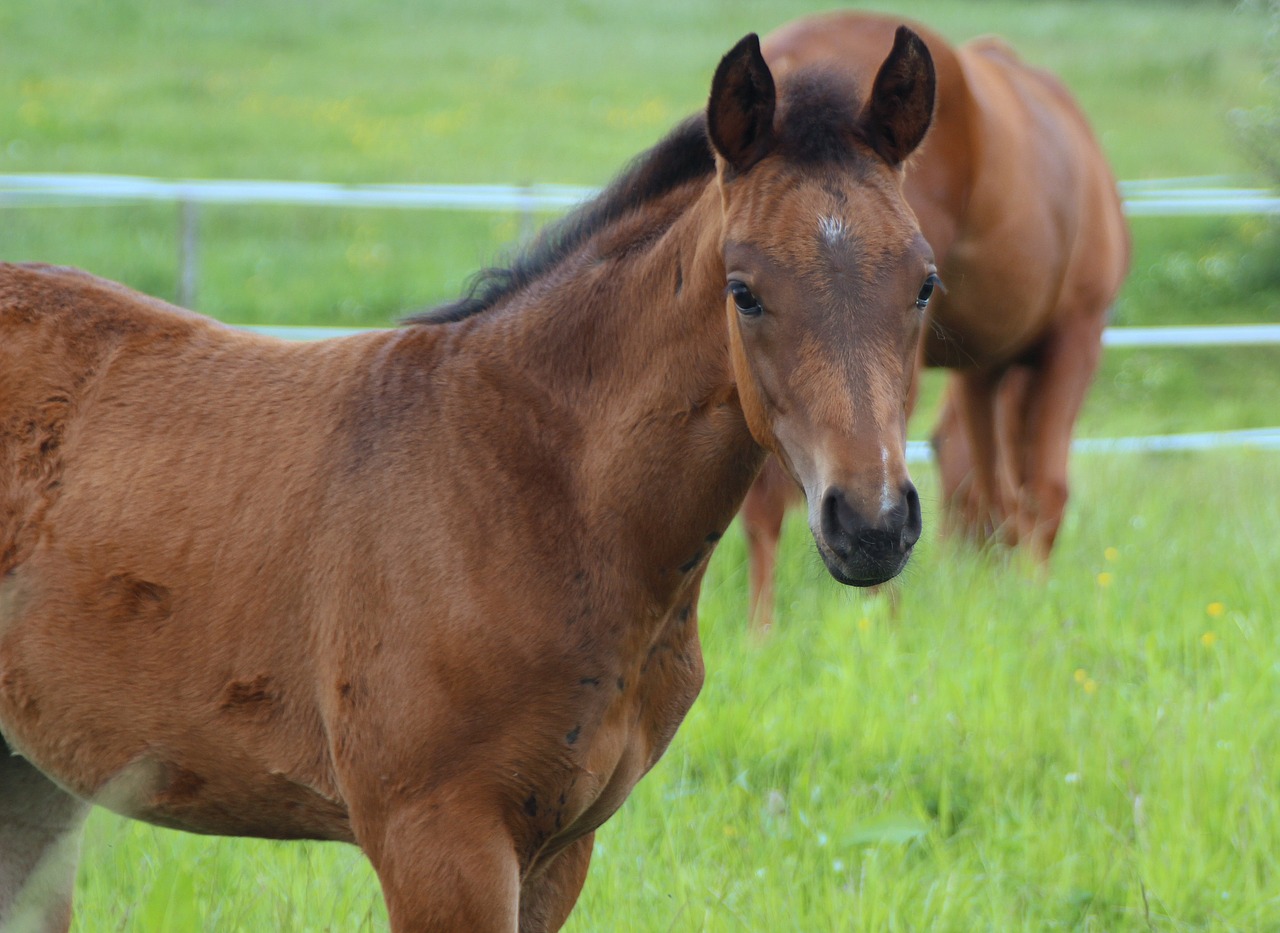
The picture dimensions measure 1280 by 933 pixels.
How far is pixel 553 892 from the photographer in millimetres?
2580

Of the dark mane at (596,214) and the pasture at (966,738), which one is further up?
the dark mane at (596,214)

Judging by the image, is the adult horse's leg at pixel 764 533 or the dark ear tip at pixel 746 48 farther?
the adult horse's leg at pixel 764 533

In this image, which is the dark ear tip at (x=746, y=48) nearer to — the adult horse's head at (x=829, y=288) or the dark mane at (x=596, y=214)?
the adult horse's head at (x=829, y=288)

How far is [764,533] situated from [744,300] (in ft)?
8.90

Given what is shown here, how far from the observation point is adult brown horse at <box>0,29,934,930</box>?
84.0 inches

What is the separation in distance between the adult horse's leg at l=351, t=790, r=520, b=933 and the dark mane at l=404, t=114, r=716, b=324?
1.01 m

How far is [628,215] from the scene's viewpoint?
8.41 ft

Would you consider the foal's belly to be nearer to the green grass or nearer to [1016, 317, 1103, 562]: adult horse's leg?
the green grass

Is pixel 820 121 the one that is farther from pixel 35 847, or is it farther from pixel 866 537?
pixel 35 847

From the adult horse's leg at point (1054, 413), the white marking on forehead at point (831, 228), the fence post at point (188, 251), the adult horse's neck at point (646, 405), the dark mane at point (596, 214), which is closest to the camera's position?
the white marking on forehead at point (831, 228)

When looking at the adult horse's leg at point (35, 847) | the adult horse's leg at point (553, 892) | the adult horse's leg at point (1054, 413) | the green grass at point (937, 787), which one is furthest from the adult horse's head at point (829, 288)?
the adult horse's leg at point (1054, 413)

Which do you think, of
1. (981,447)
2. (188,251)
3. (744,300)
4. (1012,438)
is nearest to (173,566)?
(744,300)

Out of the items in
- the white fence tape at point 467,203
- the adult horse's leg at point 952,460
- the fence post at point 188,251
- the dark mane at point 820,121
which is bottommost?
the fence post at point 188,251

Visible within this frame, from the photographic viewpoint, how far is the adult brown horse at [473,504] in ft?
7.00
